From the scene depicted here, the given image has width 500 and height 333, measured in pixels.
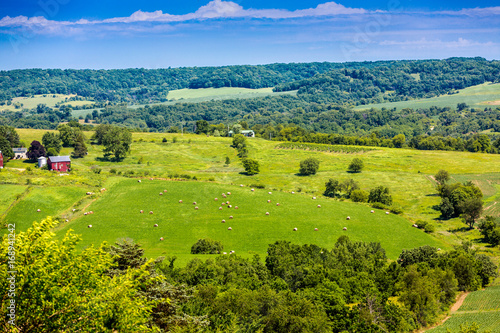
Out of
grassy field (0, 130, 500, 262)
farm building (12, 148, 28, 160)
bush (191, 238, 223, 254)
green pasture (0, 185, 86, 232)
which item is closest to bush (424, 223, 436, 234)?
grassy field (0, 130, 500, 262)

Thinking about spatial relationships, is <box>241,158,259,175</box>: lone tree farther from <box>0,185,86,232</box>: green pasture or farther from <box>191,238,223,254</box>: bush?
<box>191,238,223,254</box>: bush

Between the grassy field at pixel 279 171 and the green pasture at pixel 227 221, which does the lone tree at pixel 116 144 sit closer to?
the grassy field at pixel 279 171

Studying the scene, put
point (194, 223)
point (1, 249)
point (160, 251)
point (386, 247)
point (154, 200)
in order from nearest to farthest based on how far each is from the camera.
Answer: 1. point (1, 249)
2. point (160, 251)
3. point (386, 247)
4. point (194, 223)
5. point (154, 200)

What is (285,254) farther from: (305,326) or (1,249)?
(1,249)

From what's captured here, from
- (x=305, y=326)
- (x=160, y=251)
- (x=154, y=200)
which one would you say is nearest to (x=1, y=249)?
(x=305, y=326)

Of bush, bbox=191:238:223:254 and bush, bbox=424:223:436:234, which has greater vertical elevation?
bush, bbox=191:238:223:254

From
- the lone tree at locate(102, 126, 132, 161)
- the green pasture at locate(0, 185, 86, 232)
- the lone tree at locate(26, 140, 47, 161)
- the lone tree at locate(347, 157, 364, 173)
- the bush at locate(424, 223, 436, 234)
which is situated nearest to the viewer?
the green pasture at locate(0, 185, 86, 232)
